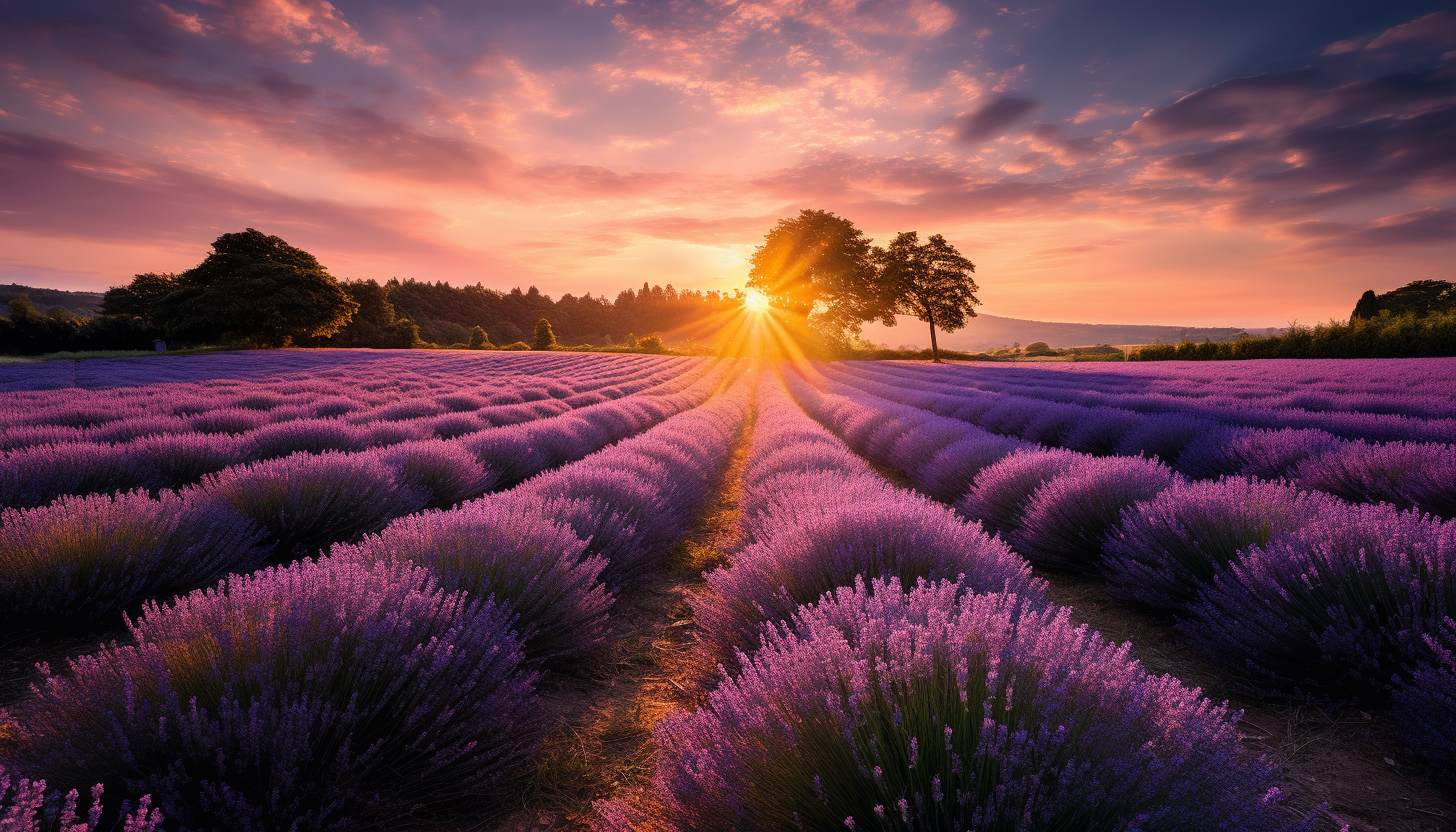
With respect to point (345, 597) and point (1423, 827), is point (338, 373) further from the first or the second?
point (1423, 827)

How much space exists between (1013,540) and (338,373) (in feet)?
51.7

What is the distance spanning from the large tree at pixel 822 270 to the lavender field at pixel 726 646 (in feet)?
118

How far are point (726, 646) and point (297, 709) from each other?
1.28 meters

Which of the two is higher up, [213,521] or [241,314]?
[241,314]

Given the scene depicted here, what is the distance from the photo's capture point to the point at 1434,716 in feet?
4.88

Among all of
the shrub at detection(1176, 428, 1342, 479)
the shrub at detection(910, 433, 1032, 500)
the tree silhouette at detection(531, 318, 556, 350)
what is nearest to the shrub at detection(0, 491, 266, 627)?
the shrub at detection(910, 433, 1032, 500)

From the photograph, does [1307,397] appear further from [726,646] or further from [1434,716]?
[726,646]

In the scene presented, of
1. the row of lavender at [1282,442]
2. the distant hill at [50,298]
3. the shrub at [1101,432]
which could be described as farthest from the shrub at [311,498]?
the distant hill at [50,298]

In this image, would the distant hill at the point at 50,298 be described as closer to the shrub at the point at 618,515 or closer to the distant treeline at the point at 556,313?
the distant treeline at the point at 556,313

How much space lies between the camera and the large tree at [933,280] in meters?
34.4

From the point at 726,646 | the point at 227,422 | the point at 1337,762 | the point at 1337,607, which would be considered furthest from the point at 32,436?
the point at 1337,607

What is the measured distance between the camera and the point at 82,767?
3.75 feet

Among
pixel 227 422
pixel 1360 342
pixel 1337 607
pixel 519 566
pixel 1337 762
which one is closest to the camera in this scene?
pixel 1337 762

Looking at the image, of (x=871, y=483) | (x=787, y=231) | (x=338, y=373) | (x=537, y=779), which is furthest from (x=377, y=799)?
(x=787, y=231)
